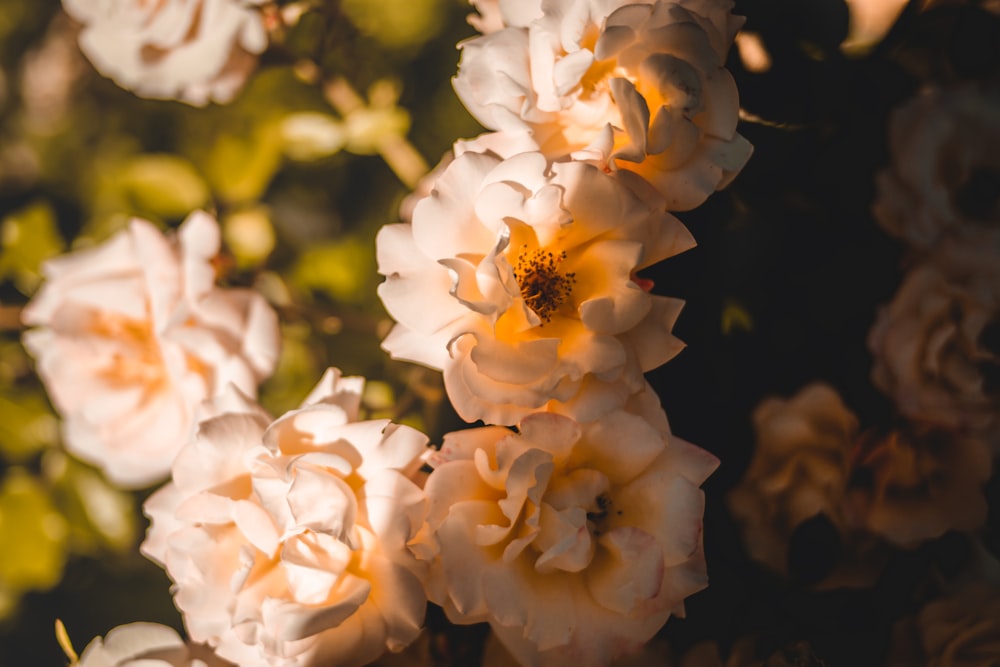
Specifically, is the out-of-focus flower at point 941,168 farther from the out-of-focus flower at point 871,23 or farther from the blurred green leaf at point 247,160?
the blurred green leaf at point 247,160

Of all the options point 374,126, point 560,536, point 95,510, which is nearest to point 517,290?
point 560,536

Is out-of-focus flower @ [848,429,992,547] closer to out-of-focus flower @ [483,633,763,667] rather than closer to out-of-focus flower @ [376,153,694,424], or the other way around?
out-of-focus flower @ [483,633,763,667]

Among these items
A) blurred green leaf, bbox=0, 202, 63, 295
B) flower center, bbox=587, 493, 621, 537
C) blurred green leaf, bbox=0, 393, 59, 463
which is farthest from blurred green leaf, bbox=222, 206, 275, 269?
flower center, bbox=587, 493, 621, 537

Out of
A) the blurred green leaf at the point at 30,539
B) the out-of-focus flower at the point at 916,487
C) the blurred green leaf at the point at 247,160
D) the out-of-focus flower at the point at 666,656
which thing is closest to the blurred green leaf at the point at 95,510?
the blurred green leaf at the point at 30,539

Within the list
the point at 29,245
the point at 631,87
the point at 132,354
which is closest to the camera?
the point at 631,87

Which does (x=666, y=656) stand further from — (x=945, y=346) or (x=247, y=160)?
(x=247, y=160)
